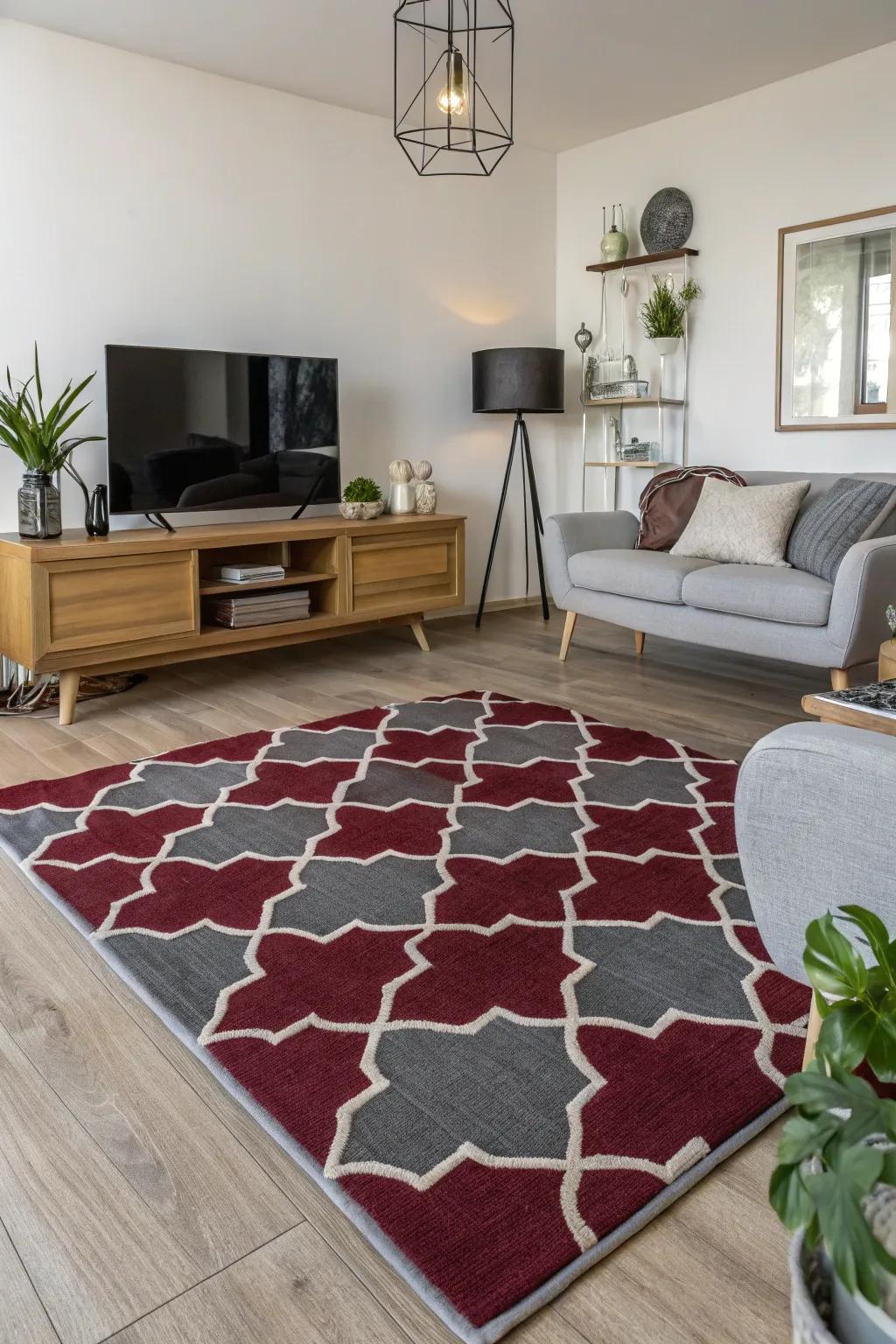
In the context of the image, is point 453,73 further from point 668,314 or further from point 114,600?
point 668,314

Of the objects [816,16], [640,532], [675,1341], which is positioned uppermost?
[816,16]

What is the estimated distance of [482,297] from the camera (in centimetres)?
553

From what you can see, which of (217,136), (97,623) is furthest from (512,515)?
(97,623)

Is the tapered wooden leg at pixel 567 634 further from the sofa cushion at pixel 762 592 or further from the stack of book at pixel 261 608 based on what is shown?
the stack of book at pixel 261 608

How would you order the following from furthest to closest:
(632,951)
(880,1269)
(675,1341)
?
(632,951) < (675,1341) < (880,1269)

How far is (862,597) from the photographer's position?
→ 337cm

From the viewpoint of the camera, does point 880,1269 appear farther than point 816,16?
No

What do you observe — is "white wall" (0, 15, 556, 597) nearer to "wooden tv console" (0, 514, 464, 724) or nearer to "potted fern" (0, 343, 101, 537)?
"potted fern" (0, 343, 101, 537)

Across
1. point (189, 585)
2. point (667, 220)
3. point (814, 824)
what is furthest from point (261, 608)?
point (814, 824)

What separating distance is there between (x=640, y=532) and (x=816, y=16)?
2069mm

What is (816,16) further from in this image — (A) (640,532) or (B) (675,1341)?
(B) (675,1341)

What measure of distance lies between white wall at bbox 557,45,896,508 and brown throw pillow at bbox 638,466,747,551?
23.0 inches

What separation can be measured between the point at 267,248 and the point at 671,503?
212 cm

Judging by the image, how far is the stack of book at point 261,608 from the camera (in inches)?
162
